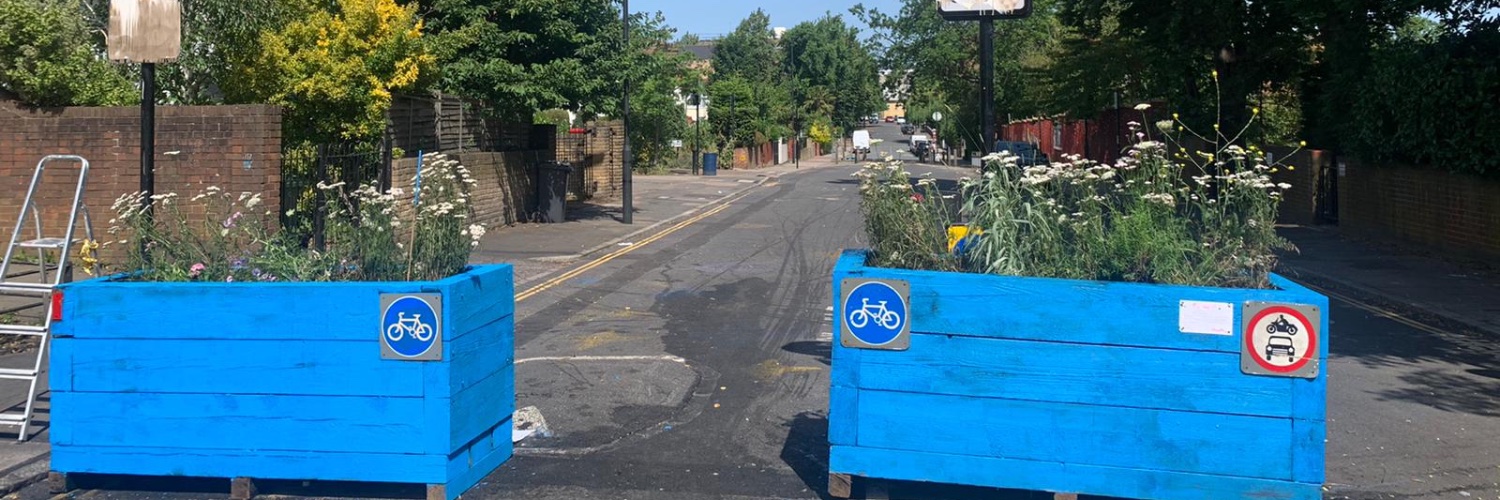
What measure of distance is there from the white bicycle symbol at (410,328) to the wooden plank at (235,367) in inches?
Result: 4.9

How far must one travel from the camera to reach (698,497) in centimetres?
615

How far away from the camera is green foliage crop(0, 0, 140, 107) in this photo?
47.2ft

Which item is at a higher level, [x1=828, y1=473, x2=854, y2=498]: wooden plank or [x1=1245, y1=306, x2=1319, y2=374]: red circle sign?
[x1=1245, y1=306, x2=1319, y2=374]: red circle sign

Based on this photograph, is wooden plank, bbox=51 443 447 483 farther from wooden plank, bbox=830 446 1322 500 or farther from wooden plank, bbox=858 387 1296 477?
wooden plank, bbox=858 387 1296 477

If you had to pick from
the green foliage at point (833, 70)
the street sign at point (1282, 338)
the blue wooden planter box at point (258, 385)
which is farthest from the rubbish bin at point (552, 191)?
the green foliage at point (833, 70)

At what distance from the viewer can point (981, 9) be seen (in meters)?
8.31

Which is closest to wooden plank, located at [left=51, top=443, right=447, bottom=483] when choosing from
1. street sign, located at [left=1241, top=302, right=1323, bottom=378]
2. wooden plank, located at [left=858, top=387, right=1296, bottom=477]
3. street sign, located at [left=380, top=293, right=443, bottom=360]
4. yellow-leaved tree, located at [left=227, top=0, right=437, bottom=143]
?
street sign, located at [left=380, top=293, right=443, bottom=360]

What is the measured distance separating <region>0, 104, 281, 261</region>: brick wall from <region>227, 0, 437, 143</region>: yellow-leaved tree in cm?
271

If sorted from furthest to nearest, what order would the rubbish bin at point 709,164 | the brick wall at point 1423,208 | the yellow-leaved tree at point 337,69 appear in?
the rubbish bin at point 709,164
the yellow-leaved tree at point 337,69
the brick wall at point 1423,208

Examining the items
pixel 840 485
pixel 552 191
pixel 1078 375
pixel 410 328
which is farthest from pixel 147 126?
pixel 552 191

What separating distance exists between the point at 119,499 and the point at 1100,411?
15.1ft

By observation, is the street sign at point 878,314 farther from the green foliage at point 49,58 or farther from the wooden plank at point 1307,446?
the green foliage at point 49,58

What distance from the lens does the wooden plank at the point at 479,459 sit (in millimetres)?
5969

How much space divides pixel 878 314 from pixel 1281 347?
1.68 m
